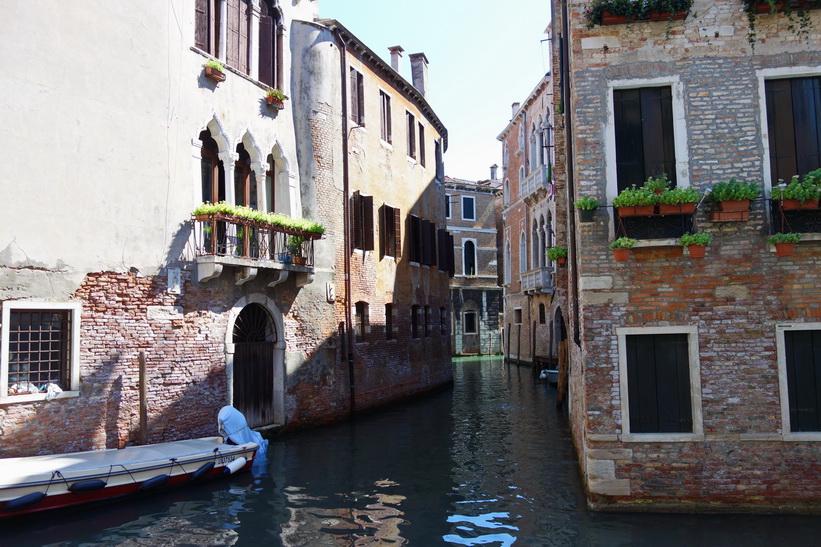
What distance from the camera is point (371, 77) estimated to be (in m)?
16.5

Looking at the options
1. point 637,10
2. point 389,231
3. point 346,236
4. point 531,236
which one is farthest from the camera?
point 531,236

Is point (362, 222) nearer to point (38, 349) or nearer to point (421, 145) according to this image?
point (421, 145)

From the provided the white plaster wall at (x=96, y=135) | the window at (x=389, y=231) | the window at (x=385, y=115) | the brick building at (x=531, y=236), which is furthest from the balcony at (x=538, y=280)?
the white plaster wall at (x=96, y=135)

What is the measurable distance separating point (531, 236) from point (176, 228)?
19.0m

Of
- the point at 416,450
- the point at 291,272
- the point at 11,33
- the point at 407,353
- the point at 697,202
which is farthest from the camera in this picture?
the point at 407,353

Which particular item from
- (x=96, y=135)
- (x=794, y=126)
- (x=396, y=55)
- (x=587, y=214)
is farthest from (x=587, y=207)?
(x=396, y=55)

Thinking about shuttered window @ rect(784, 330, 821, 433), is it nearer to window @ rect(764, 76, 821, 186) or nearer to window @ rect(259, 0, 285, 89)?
window @ rect(764, 76, 821, 186)

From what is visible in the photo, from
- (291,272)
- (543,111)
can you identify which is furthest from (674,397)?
(543,111)

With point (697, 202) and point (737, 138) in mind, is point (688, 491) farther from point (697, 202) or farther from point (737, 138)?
point (737, 138)

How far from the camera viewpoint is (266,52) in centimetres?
1295

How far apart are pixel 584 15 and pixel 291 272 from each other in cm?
719

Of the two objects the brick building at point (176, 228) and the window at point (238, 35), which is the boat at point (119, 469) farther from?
the window at point (238, 35)

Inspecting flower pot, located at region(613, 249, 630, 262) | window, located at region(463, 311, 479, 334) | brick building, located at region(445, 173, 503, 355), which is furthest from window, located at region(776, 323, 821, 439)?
window, located at region(463, 311, 479, 334)

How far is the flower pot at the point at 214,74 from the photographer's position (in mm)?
11211
